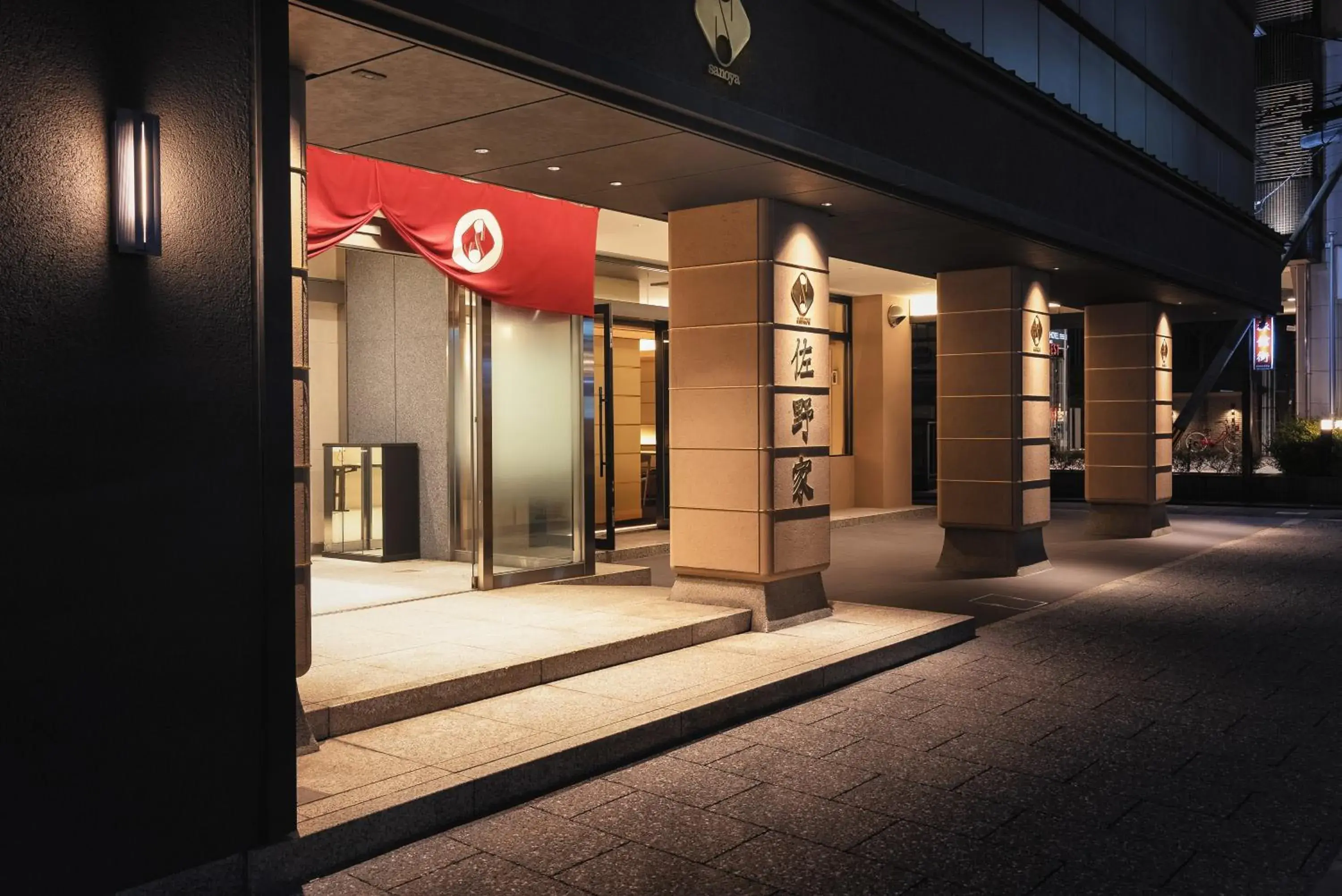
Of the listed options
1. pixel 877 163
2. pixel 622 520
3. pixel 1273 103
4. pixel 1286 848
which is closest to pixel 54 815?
pixel 1286 848

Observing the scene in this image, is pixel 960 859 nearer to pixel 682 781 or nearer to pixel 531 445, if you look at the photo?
pixel 682 781

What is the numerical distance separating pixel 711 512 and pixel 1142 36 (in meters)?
9.11

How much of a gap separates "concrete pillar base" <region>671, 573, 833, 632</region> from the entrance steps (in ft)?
0.34

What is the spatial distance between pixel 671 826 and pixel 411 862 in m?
1.08

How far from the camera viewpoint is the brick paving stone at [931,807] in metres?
4.74

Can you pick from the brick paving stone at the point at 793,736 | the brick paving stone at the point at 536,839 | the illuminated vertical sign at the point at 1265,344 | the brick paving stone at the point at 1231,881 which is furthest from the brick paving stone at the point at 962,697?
the illuminated vertical sign at the point at 1265,344

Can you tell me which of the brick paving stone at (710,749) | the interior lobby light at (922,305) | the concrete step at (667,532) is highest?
the interior lobby light at (922,305)

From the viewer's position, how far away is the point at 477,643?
716 cm

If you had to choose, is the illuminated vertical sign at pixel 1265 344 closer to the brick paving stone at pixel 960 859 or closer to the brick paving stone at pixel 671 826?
the brick paving stone at pixel 960 859

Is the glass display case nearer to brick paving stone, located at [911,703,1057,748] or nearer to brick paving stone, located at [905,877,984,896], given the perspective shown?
brick paving stone, located at [911,703,1057,748]

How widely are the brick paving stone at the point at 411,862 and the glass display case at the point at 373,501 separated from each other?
726 cm

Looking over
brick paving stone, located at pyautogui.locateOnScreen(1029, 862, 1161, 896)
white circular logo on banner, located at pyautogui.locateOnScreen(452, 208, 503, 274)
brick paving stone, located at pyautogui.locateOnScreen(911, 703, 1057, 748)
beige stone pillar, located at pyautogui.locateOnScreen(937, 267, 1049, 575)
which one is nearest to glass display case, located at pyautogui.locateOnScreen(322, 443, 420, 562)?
white circular logo on banner, located at pyautogui.locateOnScreen(452, 208, 503, 274)

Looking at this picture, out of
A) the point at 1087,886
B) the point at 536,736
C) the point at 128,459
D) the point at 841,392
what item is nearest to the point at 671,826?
the point at 536,736

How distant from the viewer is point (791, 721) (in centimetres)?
639
